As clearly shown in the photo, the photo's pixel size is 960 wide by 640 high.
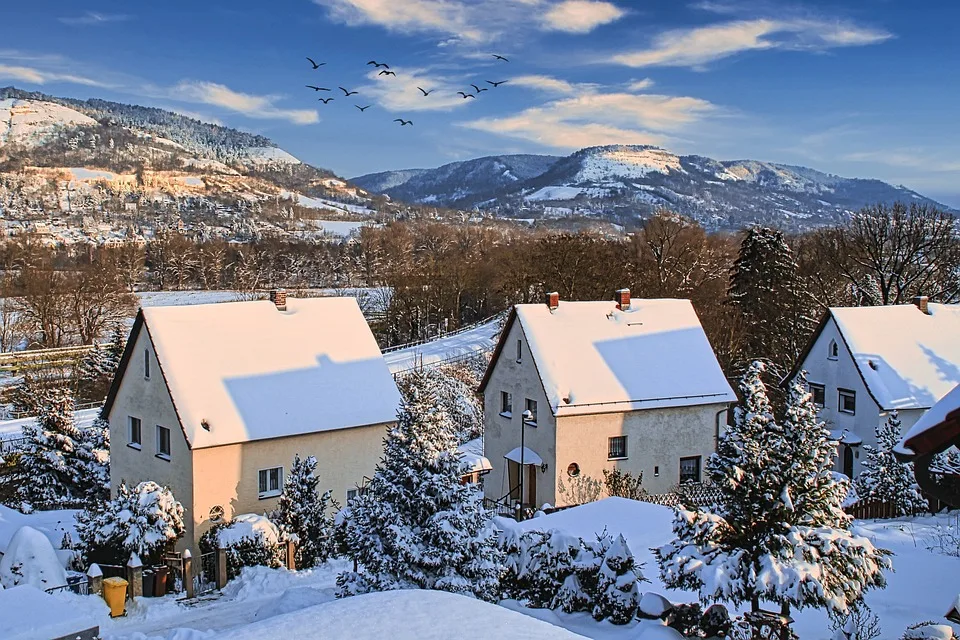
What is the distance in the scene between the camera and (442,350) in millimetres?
54375

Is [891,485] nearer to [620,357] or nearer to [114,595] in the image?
[620,357]

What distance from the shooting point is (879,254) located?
44.5 m

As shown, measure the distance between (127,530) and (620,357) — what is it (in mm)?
16171

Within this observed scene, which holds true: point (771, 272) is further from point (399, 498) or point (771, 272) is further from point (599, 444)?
point (399, 498)

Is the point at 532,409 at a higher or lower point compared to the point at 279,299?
lower

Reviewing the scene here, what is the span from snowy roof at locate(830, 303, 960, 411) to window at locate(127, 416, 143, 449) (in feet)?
83.5

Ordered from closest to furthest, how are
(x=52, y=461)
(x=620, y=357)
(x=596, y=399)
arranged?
(x=596, y=399) < (x=620, y=357) < (x=52, y=461)

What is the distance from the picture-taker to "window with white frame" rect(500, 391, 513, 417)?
93.4ft

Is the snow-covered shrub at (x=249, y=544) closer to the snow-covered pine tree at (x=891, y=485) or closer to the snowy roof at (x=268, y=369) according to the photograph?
the snowy roof at (x=268, y=369)

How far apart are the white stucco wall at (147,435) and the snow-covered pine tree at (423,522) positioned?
9.44 metres

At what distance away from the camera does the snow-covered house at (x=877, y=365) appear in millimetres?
30266

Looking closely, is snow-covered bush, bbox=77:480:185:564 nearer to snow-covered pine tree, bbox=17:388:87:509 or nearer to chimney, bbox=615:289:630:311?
snow-covered pine tree, bbox=17:388:87:509

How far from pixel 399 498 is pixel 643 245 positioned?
4794 cm

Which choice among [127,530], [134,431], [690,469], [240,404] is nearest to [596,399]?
[690,469]
